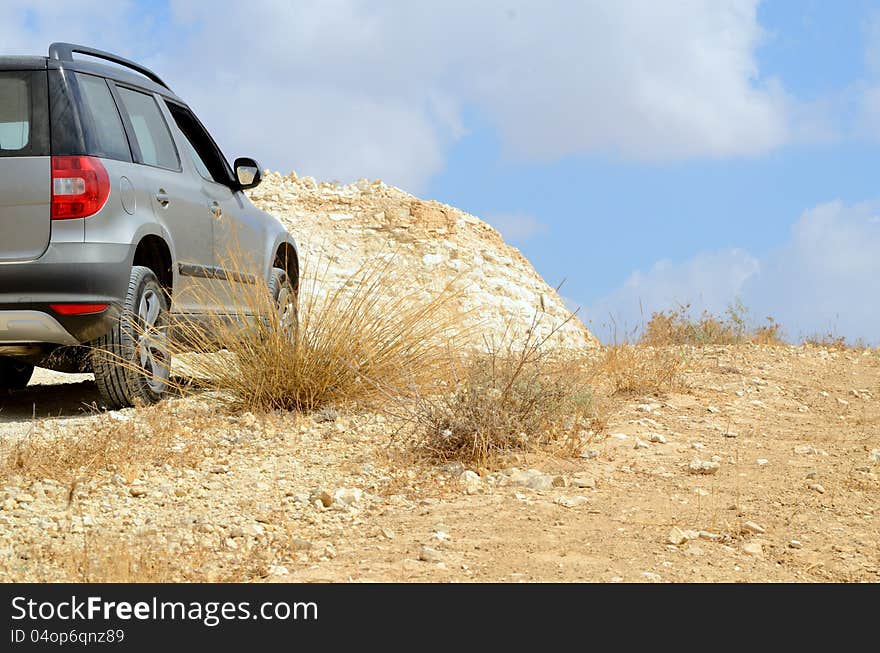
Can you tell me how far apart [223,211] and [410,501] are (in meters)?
3.69

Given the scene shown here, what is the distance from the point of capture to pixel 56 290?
610cm

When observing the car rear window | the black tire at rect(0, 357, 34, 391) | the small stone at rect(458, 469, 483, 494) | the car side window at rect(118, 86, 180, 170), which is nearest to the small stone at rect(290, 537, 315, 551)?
the small stone at rect(458, 469, 483, 494)

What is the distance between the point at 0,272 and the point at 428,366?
271 centimetres

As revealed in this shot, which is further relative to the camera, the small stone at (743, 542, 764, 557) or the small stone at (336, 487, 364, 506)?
the small stone at (336, 487, 364, 506)

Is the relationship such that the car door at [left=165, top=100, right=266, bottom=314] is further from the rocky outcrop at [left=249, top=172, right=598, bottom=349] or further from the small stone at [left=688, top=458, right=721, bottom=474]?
the rocky outcrop at [left=249, top=172, right=598, bottom=349]

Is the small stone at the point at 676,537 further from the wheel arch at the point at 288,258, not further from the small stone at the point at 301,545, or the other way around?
the wheel arch at the point at 288,258

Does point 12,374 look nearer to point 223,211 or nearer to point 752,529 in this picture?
point 223,211

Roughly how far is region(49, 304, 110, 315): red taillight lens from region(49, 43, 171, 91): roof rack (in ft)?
5.03

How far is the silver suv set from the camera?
6.07 m

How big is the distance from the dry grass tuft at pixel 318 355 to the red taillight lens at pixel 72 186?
114 cm

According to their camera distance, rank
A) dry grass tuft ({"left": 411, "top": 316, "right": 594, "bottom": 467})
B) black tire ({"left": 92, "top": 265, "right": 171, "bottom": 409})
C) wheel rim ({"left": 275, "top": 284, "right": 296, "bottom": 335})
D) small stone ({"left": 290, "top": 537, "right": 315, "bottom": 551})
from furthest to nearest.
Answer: wheel rim ({"left": 275, "top": 284, "right": 296, "bottom": 335}) < black tire ({"left": 92, "top": 265, "right": 171, "bottom": 409}) < dry grass tuft ({"left": 411, "top": 316, "right": 594, "bottom": 467}) < small stone ({"left": 290, "top": 537, "right": 315, "bottom": 551})

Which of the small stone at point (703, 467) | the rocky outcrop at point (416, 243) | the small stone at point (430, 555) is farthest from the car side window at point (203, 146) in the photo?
the rocky outcrop at point (416, 243)

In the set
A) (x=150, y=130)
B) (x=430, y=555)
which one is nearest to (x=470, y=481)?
(x=430, y=555)

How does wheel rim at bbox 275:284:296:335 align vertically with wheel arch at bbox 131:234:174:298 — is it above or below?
below
